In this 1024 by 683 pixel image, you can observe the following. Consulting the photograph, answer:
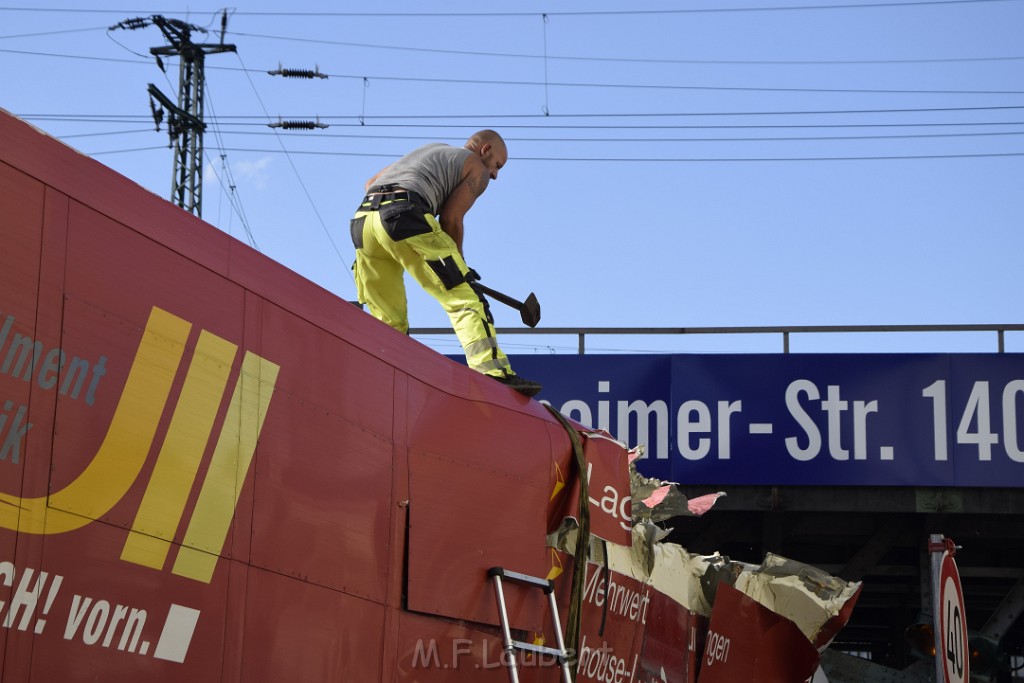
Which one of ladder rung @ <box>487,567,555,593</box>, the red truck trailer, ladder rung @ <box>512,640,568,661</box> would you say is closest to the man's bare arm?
the red truck trailer

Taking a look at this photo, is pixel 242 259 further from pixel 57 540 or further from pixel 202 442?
pixel 57 540

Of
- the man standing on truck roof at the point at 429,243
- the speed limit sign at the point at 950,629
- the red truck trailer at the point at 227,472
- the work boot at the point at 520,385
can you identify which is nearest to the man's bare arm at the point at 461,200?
the man standing on truck roof at the point at 429,243

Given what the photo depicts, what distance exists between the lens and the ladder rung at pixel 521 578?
6.14 metres

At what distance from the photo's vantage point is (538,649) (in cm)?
621

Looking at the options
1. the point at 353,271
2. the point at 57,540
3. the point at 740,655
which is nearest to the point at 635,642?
the point at 740,655

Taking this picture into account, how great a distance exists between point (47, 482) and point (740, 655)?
6248 mm

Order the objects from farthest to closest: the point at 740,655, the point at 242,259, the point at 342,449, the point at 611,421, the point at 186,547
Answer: the point at 611,421 < the point at 740,655 < the point at 342,449 < the point at 242,259 < the point at 186,547

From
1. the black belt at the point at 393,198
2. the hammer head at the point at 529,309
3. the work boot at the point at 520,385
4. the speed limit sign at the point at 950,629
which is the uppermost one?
the black belt at the point at 393,198

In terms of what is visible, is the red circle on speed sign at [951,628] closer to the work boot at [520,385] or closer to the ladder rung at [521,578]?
the ladder rung at [521,578]

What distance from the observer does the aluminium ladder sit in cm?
595

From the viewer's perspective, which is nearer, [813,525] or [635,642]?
[635,642]

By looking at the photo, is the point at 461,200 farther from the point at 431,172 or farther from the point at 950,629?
the point at 950,629

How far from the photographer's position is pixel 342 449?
518cm

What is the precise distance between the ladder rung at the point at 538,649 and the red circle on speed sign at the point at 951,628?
2.66 metres
